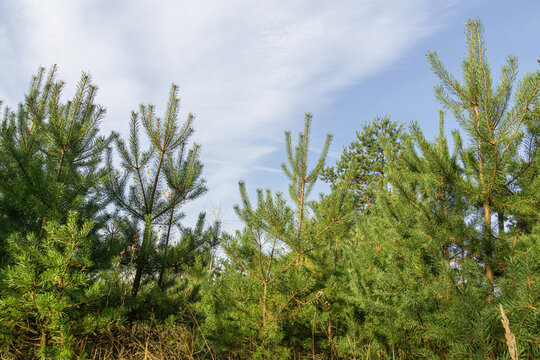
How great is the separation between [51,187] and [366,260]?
4.30 meters

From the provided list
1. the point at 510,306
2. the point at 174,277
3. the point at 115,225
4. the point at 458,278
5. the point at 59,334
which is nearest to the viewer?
the point at 510,306

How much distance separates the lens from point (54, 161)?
17.5ft

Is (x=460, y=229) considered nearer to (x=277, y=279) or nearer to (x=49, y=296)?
(x=277, y=279)

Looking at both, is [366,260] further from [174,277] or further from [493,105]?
[174,277]

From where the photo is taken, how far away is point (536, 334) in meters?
2.86

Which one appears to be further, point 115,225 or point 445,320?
point 115,225

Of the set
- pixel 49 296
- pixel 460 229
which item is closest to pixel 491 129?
pixel 460 229

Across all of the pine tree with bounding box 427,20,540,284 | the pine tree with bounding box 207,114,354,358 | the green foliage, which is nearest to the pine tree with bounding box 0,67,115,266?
the green foliage

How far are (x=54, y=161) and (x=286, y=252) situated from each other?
161 inches

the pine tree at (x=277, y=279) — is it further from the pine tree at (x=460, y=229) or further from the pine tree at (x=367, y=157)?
the pine tree at (x=367, y=157)

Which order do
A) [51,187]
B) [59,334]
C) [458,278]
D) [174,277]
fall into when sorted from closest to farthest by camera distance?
1. [59,334]
2. [458,278]
3. [51,187]
4. [174,277]

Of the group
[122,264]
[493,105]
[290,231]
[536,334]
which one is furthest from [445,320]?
[122,264]

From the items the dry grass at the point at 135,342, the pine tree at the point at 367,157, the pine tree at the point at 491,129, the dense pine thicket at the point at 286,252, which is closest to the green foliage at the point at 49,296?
the dense pine thicket at the point at 286,252

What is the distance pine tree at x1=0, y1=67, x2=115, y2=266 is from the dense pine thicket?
27mm
